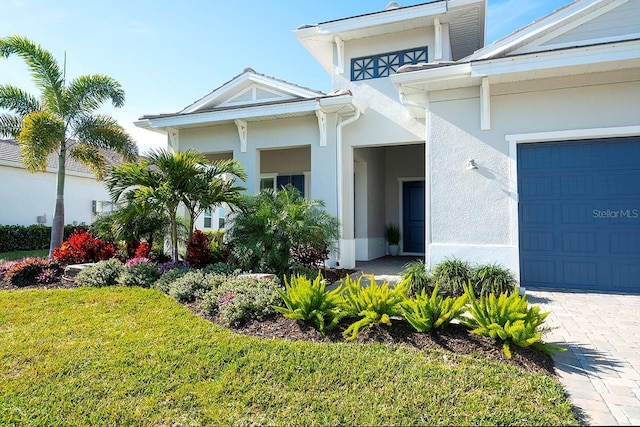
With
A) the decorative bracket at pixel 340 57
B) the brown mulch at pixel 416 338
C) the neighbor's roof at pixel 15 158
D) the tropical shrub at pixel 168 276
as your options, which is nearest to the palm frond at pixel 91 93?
the neighbor's roof at pixel 15 158

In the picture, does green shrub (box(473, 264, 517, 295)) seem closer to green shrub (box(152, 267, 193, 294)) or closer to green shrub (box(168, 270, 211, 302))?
green shrub (box(168, 270, 211, 302))

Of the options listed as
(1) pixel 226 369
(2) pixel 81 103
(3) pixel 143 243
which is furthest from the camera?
(2) pixel 81 103

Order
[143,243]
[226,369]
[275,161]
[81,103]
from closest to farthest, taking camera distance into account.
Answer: [226,369], [143,243], [81,103], [275,161]

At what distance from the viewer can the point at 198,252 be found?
27.3 ft

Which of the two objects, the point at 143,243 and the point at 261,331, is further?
the point at 143,243

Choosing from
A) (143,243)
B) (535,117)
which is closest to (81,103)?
(143,243)

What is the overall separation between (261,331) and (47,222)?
57.0ft

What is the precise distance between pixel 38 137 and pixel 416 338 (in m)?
11.2

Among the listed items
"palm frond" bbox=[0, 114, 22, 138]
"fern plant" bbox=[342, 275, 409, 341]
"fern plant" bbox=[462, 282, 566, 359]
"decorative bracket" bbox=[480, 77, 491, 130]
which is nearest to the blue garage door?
"decorative bracket" bbox=[480, 77, 491, 130]

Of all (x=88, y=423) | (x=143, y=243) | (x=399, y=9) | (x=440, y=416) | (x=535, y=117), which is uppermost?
(x=399, y=9)

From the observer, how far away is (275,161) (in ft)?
43.5

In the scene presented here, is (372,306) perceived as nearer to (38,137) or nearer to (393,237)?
(393,237)

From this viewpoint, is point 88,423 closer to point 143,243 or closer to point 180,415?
point 180,415

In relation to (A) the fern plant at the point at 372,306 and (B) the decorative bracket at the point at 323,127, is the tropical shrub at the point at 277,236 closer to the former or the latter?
(B) the decorative bracket at the point at 323,127
